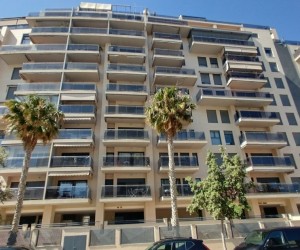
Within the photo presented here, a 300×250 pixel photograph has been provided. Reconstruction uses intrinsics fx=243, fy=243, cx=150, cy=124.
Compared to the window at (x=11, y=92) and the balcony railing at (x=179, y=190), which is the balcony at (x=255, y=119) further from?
the window at (x=11, y=92)

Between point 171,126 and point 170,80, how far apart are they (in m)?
12.6

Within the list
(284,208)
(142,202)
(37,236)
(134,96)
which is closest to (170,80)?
(134,96)

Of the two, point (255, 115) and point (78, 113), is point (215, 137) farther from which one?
point (78, 113)

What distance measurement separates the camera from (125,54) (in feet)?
101

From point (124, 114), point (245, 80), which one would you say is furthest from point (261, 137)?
point (124, 114)

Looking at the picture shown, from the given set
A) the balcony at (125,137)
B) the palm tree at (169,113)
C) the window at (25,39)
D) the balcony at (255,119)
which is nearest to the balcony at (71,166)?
the balcony at (125,137)

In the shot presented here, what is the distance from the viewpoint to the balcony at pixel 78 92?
27.3 metres

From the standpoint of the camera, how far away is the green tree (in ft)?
57.2

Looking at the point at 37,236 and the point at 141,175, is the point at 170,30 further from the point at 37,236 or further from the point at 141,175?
the point at 37,236

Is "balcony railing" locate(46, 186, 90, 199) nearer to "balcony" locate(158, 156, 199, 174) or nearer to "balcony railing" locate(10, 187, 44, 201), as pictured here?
"balcony railing" locate(10, 187, 44, 201)

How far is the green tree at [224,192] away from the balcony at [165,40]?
778 inches

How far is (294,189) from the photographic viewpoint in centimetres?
2659

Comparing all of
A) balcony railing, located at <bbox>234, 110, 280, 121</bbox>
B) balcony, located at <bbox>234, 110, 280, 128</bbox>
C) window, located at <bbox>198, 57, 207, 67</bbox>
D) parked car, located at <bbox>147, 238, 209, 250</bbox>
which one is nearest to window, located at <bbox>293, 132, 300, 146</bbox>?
balcony, located at <bbox>234, 110, 280, 128</bbox>

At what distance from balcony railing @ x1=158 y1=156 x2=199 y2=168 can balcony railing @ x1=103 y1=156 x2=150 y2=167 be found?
57.7 inches
